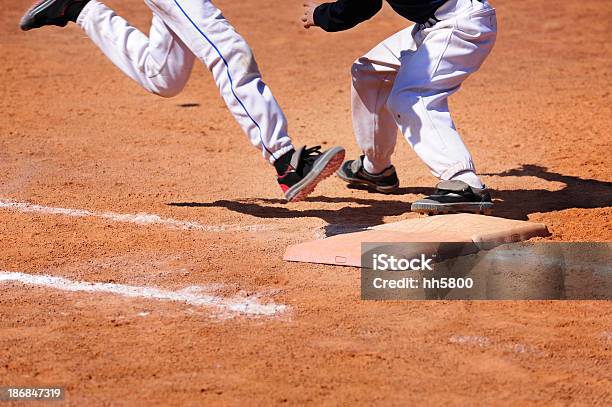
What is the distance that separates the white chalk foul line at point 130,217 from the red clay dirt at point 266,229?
0.07 metres

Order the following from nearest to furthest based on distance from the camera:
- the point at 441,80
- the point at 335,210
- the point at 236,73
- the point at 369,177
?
the point at 236,73
the point at 441,80
the point at 335,210
the point at 369,177

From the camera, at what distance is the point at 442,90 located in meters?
5.62

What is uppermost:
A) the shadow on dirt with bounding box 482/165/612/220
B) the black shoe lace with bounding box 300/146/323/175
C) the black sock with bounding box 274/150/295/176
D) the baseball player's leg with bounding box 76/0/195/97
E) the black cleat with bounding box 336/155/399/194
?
the baseball player's leg with bounding box 76/0/195/97

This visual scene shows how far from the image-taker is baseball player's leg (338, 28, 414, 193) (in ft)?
19.5

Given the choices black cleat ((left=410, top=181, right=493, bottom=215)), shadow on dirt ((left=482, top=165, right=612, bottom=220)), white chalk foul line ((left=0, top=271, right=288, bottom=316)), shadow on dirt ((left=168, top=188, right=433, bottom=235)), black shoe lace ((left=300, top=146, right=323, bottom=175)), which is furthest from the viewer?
shadow on dirt ((left=482, top=165, right=612, bottom=220))

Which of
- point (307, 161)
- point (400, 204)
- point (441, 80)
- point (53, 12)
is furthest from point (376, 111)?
point (53, 12)

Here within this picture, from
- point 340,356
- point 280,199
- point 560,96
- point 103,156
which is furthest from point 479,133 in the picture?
point 340,356

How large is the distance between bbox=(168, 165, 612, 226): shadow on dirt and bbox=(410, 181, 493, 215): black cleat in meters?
0.32

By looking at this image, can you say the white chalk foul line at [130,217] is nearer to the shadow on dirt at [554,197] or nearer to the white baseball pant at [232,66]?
the white baseball pant at [232,66]

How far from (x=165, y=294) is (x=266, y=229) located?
1163 millimetres

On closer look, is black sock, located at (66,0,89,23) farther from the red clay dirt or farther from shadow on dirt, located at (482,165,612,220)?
shadow on dirt, located at (482,165,612,220)

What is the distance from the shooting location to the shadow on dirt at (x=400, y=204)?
5785 millimetres

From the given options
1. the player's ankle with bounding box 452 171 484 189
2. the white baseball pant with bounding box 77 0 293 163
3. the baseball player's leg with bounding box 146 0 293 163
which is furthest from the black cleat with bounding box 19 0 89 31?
A: the player's ankle with bounding box 452 171 484 189

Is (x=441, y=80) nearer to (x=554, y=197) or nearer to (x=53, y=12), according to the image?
(x=554, y=197)
